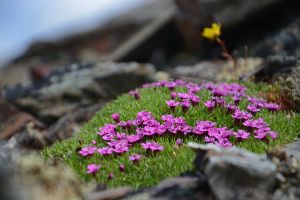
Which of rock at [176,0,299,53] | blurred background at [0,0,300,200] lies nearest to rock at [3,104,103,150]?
blurred background at [0,0,300,200]

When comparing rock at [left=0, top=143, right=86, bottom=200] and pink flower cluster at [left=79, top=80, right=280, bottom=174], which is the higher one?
rock at [left=0, top=143, right=86, bottom=200]

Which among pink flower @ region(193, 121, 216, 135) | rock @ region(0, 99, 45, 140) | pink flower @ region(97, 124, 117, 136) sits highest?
pink flower @ region(97, 124, 117, 136)

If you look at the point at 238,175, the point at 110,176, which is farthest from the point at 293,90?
the point at 110,176

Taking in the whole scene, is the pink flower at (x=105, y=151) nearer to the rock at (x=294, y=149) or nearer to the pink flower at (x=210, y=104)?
the pink flower at (x=210, y=104)

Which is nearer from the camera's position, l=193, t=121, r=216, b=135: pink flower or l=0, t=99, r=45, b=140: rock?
l=193, t=121, r=216, b=135: pink flower

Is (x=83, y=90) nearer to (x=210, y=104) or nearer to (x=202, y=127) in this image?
(x=210, y=104)

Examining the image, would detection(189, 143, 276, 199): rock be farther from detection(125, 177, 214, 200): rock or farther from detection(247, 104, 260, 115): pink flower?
detection(247, 104, 260, 115): pink flower

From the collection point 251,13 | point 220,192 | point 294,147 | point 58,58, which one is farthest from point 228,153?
point 58,58
